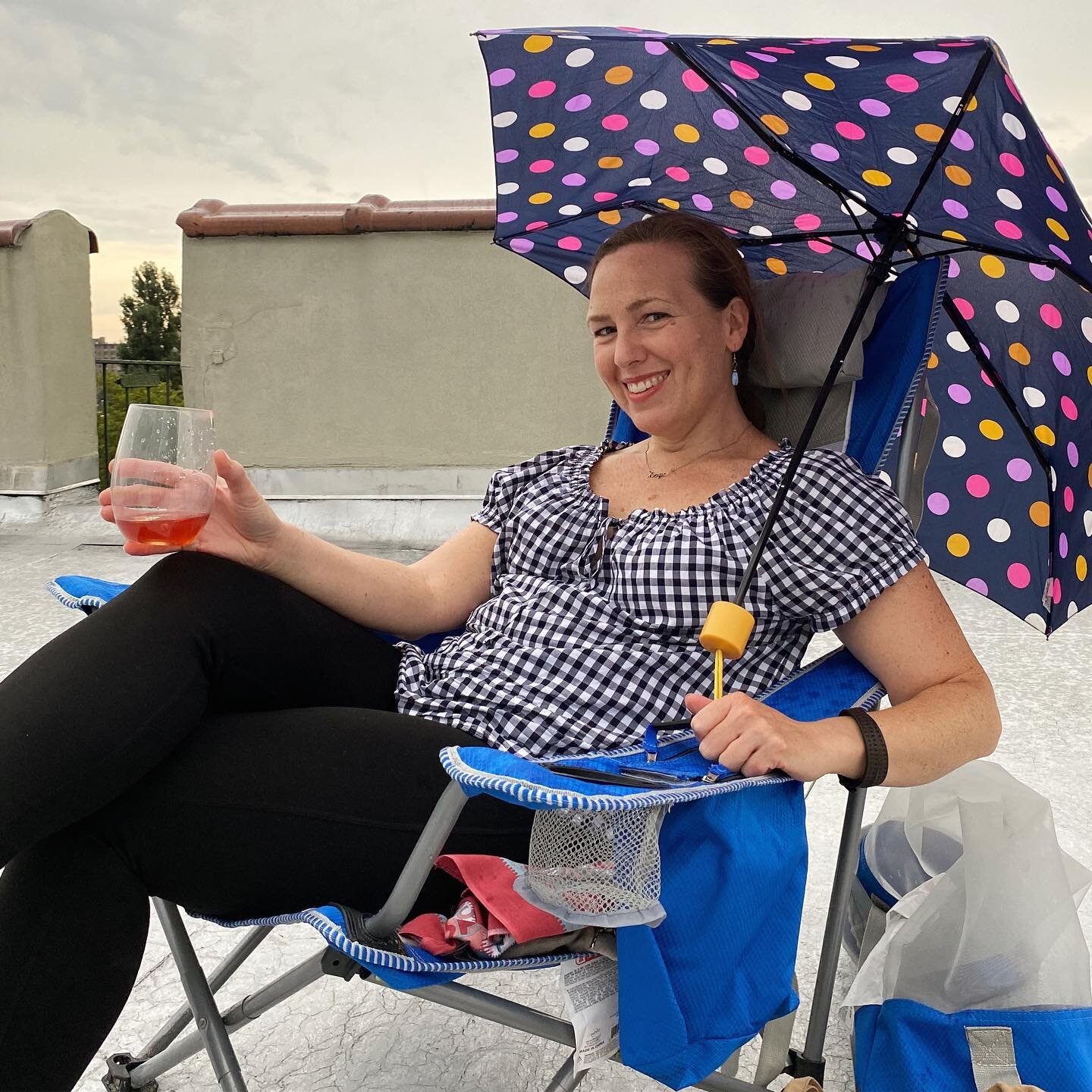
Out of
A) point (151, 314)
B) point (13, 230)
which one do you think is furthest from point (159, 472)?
point (151, 314)

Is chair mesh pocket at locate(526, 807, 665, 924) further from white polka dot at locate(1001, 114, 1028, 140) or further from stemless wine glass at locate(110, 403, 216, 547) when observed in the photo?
white polka dot at locate(1001, 114, 1028, 140)

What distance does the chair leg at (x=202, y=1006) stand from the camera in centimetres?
Result: 140

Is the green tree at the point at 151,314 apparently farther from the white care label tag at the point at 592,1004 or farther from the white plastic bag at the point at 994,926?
the white care label tag at the point at 592,1004

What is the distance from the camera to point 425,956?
1.18 metres

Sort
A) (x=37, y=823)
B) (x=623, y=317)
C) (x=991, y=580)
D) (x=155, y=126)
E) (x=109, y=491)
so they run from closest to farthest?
(x=37, y=823), (x=109, y=491), (x=623, y=317), (x=991, y=580), (x=155, y=126)

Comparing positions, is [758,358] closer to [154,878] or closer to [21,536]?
[154,878]

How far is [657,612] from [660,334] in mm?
466

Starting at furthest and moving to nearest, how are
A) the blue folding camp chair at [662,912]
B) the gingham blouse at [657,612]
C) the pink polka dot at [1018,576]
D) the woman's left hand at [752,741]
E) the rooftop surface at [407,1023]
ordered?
the pink polka dot at [1018,576] → the rooftop surface at [407,1023] → the gingham blouse at [657,612] → the woman's left hand at [752,741] → the blue folding camp chair at [662,912]

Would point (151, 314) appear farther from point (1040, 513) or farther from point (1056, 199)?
point (1056, 199)

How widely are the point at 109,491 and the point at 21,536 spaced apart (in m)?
5.25

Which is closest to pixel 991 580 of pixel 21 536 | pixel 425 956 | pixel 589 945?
pixel 589 945

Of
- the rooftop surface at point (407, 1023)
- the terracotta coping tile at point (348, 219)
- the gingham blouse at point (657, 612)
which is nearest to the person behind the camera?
the gingham blouse at point (657, 612)

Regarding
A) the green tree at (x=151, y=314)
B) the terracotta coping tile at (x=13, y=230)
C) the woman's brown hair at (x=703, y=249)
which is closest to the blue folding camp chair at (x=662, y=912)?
the woman's brown hair at (x=703, y=249)

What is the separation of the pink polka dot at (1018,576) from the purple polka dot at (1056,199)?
664 mm
